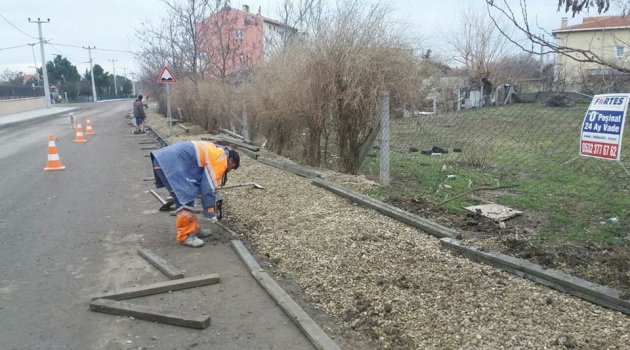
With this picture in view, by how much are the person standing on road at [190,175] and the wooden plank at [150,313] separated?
1727mm

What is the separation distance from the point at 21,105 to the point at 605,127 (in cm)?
5114

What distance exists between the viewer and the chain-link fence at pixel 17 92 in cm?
4151

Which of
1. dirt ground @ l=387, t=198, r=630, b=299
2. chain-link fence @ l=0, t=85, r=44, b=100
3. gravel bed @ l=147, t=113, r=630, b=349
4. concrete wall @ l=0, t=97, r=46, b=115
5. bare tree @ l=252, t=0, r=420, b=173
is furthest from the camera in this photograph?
chain-link fence @ l=0, t=85, r=44, b=100

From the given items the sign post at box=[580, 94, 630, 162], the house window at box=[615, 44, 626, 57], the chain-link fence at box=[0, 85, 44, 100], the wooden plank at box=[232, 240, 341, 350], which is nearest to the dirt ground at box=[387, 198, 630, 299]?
the sign post at box=[580, 94, 630, 162]

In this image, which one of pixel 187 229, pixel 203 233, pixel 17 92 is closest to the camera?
pixel 187 229

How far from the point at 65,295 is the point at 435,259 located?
11.5ft

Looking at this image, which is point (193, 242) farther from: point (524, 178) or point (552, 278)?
point (524, 178)

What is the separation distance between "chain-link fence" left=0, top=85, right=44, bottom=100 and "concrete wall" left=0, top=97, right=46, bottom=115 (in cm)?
55

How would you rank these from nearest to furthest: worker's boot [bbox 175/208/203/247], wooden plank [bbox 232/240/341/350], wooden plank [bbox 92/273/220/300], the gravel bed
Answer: the gravel bed
wooden plank [bbox 232/240/341/350]
wooden plank [bbox 92/273/220/300]
worker's boot [bbox 175/208/203/247]

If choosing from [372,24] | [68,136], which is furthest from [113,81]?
[372,24]

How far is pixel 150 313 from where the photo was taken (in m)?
3.95

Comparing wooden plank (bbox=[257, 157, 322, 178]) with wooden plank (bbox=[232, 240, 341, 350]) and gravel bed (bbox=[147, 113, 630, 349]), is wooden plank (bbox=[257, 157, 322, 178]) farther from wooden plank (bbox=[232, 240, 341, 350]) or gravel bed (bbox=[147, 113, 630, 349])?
wooden plank (bbox=[232, 240, 341, 350])

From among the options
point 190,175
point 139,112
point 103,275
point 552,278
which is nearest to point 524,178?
point 552,278

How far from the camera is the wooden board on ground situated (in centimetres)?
611
